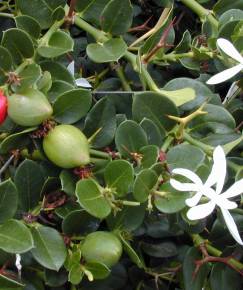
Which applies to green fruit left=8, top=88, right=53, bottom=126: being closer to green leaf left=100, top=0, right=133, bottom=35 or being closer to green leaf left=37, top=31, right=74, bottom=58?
green leaf left=37, top=31, right=74, bottom=58

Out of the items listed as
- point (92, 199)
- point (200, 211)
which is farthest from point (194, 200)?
point (92, 199)

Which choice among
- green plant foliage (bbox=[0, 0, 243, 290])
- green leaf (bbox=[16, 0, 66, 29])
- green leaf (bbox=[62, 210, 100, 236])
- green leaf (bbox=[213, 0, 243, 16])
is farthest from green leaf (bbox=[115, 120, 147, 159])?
green leaf (bbox=[213, 0, 243, 16])

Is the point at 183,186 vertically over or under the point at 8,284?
over

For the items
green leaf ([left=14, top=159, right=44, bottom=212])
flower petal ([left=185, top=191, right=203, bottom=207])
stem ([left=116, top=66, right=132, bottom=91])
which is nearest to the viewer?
flower petal ([left=185, top=191, right=203, bottom=207])

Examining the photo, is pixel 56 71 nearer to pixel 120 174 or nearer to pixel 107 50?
pixel 107 50

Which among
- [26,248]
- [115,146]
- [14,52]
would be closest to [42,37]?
[14,52]

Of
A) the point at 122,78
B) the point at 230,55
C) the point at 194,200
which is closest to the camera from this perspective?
the point at 194,200

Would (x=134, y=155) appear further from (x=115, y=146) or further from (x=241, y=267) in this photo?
(x=241, y=267)
